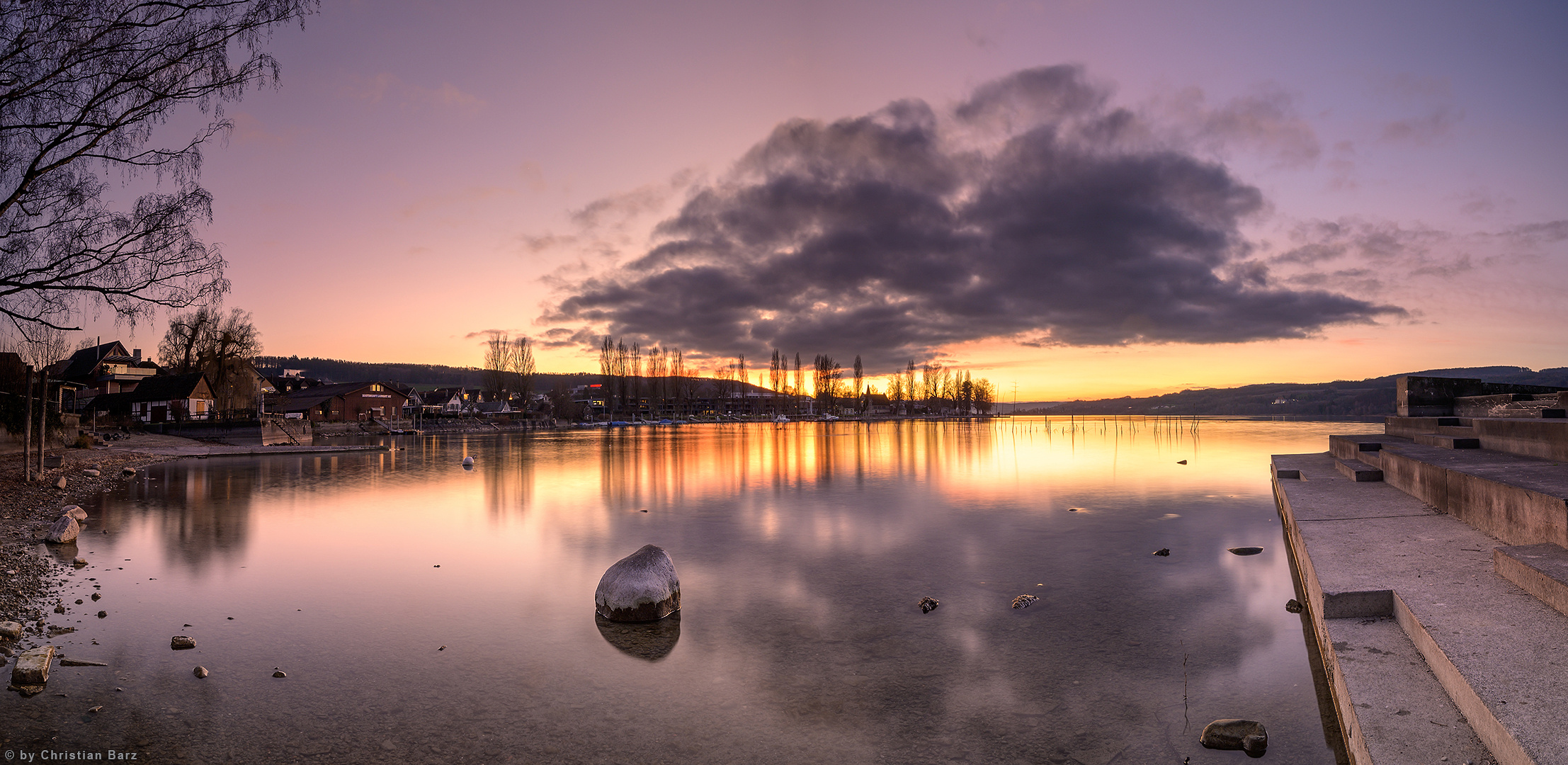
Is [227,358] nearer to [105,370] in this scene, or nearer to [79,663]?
[105,370]

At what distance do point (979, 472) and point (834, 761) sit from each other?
31990 millimetres

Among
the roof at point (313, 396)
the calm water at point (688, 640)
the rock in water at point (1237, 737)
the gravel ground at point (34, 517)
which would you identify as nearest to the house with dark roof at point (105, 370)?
the roof at point (313, 396)

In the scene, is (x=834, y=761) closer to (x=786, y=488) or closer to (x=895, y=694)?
(x=895, y=694)

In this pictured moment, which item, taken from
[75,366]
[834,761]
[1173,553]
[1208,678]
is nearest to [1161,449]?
[1173,553]

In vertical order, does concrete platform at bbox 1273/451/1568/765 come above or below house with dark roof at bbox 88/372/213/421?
below

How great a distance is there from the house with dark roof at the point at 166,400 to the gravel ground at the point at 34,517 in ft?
126

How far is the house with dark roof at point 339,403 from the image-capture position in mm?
93375

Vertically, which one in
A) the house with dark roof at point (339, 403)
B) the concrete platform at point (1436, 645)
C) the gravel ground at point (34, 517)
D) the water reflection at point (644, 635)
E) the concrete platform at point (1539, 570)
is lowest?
the water reflection at point (644, 635)

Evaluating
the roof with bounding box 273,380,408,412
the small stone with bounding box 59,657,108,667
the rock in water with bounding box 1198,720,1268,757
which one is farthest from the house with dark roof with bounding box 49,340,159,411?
the rock in water with bounding box 1198,720,1268,757

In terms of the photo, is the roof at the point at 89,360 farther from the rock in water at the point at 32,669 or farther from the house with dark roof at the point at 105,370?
the rock in water at the point at 32,669

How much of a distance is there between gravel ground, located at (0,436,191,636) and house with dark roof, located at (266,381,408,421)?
57.2m

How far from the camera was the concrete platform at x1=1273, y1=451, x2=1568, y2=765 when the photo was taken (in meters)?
4.43

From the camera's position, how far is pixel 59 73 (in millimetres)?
10031

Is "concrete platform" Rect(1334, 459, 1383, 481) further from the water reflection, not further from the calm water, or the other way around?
the water reflection
